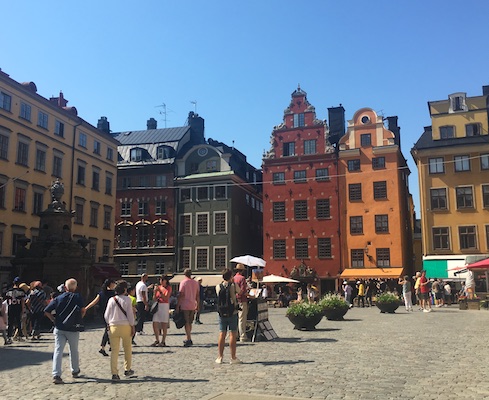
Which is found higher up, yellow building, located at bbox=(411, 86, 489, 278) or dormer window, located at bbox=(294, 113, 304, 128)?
dormer window, located at bbox=(294, 113, 304, 128)

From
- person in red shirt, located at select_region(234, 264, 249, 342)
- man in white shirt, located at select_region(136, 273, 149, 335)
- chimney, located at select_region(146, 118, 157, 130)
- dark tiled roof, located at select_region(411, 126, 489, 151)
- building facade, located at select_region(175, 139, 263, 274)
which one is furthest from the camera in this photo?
chimney, located at select_region(146, 118, 157, 130)

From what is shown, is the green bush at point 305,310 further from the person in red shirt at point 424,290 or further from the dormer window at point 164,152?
the dormer window at point 164,152

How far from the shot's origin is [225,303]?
402 inches

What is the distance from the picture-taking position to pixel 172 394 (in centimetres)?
742

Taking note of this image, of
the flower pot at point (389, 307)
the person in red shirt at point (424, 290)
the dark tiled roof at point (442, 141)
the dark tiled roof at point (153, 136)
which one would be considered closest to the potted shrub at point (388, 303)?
the flower pot at point (389, 307)

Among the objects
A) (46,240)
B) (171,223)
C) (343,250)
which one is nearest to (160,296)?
(46,240)

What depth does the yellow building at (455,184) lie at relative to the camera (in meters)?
41.4

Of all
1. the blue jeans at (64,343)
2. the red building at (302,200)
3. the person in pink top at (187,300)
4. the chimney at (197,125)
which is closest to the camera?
the blue jeans at (64,343)

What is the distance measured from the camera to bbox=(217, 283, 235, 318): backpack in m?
10.2

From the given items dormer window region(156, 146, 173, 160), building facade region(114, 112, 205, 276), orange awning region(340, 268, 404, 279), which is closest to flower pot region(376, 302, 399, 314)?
orange awning region(340, 268, 404, 279)

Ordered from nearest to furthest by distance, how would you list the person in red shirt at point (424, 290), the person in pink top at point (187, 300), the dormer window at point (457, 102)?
the person in pink top at point (187, 300) < the person in red shirt at point (424, 290) < the dormer window at point (457, 102)

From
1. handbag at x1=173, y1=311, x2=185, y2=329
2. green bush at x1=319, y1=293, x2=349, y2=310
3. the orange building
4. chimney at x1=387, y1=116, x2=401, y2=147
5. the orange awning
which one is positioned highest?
chimney at x1=387, y1=116, x2=401, y2=147

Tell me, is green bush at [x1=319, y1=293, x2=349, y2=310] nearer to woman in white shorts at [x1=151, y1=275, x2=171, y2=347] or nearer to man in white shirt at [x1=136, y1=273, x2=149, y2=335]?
man in white shirt at [x1=136, y1=273, x2=149, y2=335]

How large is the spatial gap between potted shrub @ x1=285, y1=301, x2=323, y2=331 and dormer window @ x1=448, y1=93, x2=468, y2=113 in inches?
1308
